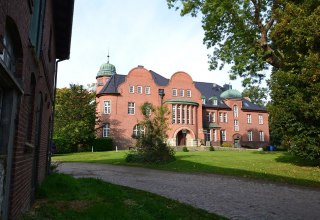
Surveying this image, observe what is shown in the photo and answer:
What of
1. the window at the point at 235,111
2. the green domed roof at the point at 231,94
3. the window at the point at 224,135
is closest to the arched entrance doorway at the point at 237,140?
the window at the point at 224,135

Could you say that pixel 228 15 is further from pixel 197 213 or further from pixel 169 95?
pixel 169 95

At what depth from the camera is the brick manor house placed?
47.8 meters

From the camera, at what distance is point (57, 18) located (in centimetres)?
1107

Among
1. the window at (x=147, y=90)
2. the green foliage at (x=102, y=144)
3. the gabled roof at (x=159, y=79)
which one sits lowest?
the green foliage at (x=102, y=144)

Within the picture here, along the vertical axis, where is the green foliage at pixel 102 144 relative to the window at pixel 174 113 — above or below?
below

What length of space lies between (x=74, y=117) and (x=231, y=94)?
29543 millimetres

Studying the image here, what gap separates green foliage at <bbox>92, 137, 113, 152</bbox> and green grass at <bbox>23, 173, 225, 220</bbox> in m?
34.4

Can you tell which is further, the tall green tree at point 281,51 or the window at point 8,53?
the tall green tree at point 281,51

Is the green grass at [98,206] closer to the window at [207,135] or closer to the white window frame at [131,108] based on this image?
the white window frame at [131,108]

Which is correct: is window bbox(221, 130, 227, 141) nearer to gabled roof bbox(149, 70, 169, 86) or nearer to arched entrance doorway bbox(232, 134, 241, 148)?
arched entrance doorway bbox(232, 134, 241, 148)

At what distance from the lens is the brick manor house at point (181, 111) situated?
4781cm

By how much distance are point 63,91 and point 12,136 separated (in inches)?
1609

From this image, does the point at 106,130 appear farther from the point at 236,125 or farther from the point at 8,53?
the point at 8,53

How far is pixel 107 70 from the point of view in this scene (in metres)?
64.9
